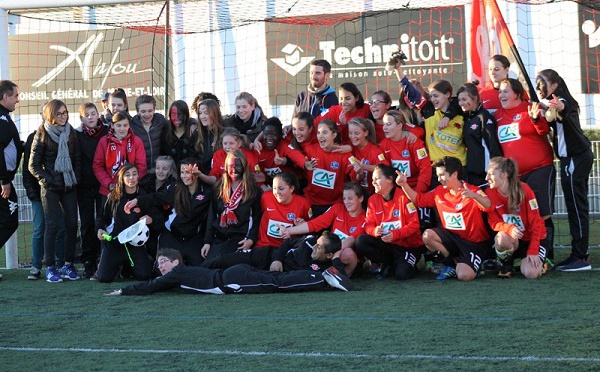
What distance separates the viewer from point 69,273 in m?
7.94

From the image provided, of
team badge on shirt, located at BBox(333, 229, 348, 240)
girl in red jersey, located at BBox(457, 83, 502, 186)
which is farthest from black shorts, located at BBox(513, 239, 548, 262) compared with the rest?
team badge on shirt, located at BBox(333, 229, 348, 240)

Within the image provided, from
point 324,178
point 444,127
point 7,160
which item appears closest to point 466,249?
point 444,127

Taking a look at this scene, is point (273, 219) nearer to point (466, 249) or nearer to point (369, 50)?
point (466, 249)

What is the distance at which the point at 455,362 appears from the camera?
4152 mm

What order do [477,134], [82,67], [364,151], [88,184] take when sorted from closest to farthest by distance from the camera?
[477,134] < [364,151] < [88,184] < [82,67]

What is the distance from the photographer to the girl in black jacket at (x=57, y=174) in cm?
789

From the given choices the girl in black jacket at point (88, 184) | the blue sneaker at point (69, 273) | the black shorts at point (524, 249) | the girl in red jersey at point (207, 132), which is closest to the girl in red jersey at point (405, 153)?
the black shorts at point (524, 249)

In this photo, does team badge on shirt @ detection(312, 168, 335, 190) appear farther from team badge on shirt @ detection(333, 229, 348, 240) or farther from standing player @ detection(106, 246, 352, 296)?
standing player @ detection(106, 246, 352, 296)

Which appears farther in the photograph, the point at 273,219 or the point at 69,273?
the point at 69,273

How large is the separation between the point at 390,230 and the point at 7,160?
342 cm

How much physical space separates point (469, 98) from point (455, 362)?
11.7 feet

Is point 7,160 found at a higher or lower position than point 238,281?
higher

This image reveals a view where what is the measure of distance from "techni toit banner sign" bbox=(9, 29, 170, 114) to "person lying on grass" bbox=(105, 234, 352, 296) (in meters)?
7.20

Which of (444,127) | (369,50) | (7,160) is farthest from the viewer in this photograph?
(369,50)
